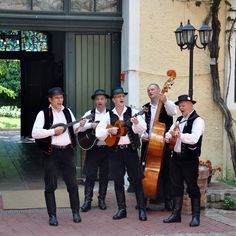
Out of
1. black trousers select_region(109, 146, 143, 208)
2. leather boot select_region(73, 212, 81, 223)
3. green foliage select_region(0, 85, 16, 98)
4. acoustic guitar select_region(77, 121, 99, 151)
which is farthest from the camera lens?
green foliage select_region(0, 85, 16, 98)

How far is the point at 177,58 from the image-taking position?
9141 mm

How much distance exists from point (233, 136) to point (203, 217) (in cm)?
253

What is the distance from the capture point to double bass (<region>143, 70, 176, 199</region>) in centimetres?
700

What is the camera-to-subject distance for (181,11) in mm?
9125

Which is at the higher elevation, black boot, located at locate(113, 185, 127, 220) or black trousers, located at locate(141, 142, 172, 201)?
black trousers, located at locate(141, 142, 172, 201)

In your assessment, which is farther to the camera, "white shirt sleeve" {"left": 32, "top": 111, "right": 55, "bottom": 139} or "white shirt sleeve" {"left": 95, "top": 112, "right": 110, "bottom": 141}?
"white shirt sleeve" {"left": 95, "top": 112, "right": 110, "bottom": 141}

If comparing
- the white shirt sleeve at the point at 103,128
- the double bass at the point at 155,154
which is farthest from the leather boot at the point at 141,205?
the white shirt sleeve at the point at 103,128

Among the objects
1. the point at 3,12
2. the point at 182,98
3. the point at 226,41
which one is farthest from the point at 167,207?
the point at 3,12

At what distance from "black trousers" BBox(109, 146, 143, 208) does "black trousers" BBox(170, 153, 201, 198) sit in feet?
1.51

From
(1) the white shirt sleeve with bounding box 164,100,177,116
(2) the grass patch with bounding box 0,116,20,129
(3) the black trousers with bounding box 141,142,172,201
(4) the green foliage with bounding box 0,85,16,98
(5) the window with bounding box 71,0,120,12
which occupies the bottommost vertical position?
(2) the grass patch with bounding box 0,116,20,129

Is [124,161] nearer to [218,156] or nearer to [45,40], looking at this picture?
[218,156]

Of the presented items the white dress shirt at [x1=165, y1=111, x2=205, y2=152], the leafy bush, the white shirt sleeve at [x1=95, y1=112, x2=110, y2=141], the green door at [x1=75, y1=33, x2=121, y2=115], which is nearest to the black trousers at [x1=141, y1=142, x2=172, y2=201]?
the white dress shirt at [x1=165, y1=111, x2=205, y2=152]

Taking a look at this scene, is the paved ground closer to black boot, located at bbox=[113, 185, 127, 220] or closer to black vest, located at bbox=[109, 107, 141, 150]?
black boot, located at bbox=[113, 185, 127, 220]

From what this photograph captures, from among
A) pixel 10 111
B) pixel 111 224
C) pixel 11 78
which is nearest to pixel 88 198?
pixel 111 224
